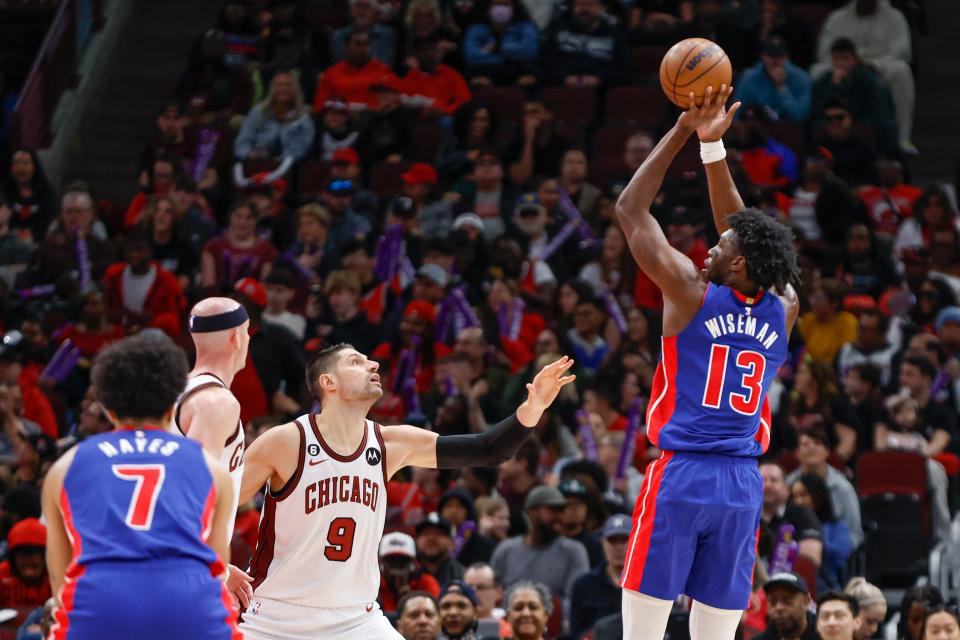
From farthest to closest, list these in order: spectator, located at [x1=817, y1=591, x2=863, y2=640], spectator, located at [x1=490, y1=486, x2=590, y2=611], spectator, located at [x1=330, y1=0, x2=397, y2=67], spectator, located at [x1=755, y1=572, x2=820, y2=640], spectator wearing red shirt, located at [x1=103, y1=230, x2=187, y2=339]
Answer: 1. spectator, located at [x1=330, y1=0, x2=397, y2=67]
2. spectator wearing red shirt, located at [x1=103, y1=230, x2=187, y2=339]
3. spectator, located at [x1=490, y1=486, x2=590, y2=611]
4. spectator, located at [x1=755, y1=572, x2=820, y2=640]
5. spectator, located at [x1=817, y1=591, x2=863, y2=640]

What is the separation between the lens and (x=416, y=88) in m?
17.8

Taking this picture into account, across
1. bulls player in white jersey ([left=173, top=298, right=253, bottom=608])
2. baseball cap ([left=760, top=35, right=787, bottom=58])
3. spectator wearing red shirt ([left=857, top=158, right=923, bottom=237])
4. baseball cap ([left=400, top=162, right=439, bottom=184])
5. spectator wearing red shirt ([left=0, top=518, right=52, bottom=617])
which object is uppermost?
baseball cap ([left=760, top=35, right=787, bottom=58])

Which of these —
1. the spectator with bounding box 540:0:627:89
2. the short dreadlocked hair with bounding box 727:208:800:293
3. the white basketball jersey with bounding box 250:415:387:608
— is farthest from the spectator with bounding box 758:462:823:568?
the spectator with bounding box 540:0:627:89

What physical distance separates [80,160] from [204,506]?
582 inches

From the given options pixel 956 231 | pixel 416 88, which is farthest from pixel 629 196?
pixel 416 88

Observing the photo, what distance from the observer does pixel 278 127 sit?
17.6 meters

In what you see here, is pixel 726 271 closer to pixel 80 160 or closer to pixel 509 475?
→ pixel 509 475

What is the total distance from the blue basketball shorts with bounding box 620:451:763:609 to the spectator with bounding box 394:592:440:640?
311 centimetres

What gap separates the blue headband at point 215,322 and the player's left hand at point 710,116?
2.09m

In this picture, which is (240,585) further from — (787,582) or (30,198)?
(30,198)

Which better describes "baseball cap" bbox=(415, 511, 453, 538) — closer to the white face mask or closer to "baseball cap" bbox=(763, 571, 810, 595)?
"baseball cap" bbox=(763, 571, 810, 595)

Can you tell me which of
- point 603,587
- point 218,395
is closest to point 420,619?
point 603,587

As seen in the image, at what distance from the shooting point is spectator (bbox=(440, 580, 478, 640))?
1066 centimetres

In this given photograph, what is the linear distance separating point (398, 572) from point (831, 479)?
3337mm
